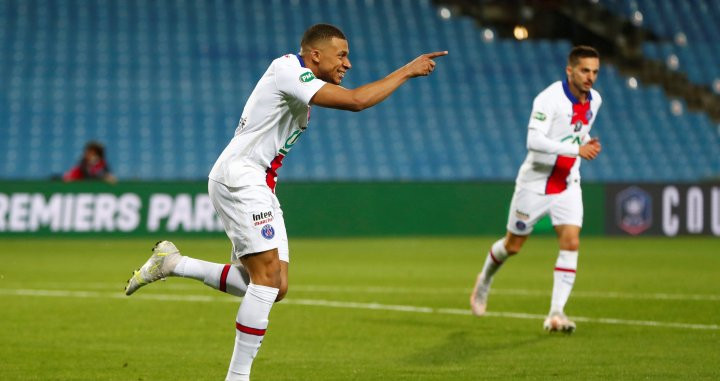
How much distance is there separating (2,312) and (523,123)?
18445 millimetres

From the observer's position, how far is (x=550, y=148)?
9336 millimetres

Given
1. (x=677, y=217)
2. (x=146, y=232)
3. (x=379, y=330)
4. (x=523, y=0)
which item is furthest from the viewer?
(x=523, y=0)

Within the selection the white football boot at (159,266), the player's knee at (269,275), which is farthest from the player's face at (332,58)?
the white football boot at (159,266)

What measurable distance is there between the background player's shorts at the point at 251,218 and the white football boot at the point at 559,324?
11.0 feet

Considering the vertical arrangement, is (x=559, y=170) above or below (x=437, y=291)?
above

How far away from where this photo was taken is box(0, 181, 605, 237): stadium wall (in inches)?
819

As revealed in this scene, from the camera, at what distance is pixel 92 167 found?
20.7m

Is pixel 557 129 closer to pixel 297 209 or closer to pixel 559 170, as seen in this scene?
pixel 559 170

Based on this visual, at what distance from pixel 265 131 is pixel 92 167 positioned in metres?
15.1

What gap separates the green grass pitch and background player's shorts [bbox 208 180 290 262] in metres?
1.01

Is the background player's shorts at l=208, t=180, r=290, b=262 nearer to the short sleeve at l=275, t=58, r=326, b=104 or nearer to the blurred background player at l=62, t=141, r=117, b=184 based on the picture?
the short sleeve at l=275, t=58, r=326, b=104

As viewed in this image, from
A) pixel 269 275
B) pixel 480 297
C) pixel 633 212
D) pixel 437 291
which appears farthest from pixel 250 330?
pixel 633 212

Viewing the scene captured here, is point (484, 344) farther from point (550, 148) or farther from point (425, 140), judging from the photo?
point (425, 140)

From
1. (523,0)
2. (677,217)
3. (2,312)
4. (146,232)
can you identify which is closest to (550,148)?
(2,312)
